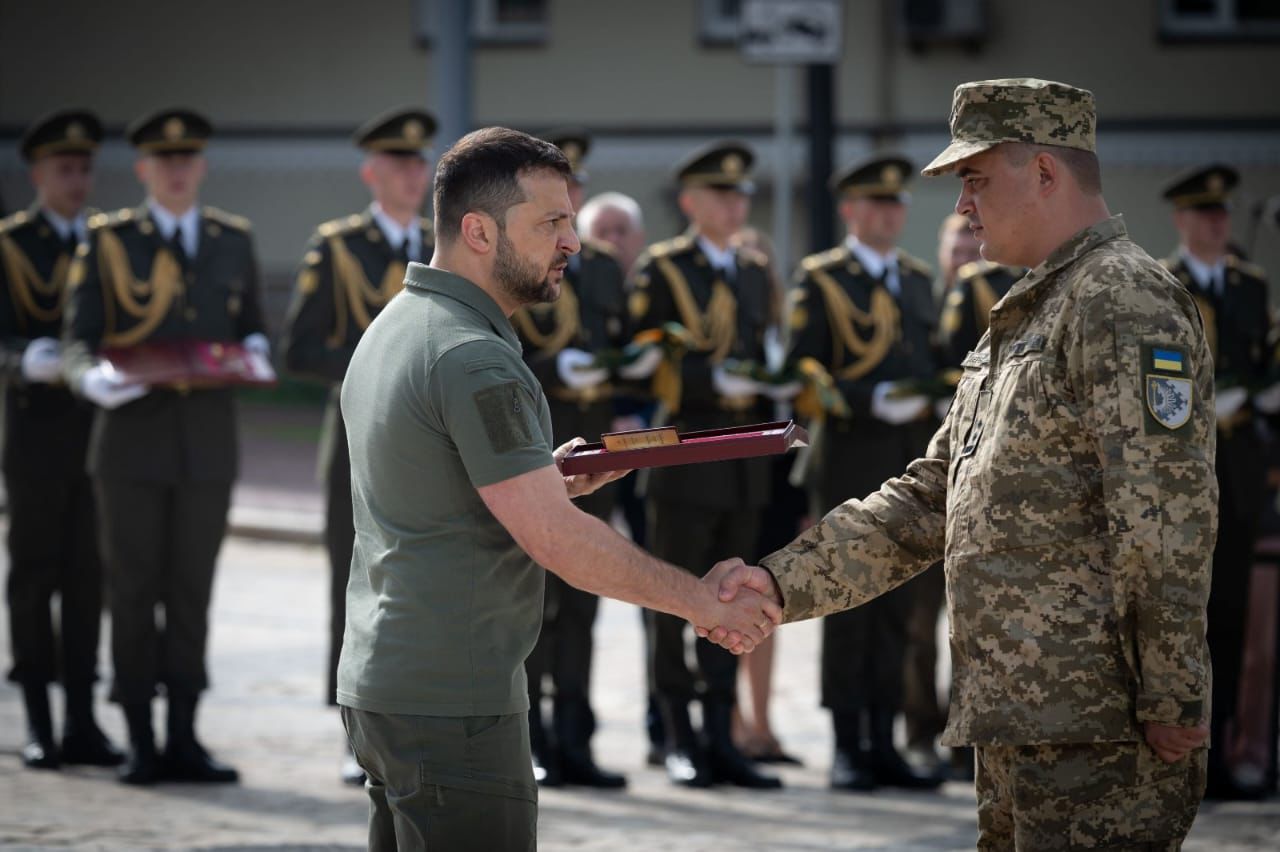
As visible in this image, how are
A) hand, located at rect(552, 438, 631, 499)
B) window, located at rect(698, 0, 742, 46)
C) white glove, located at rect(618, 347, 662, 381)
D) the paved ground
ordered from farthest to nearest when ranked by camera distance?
window, located at rect(698, 0, 742, 46) → white glove, located at rect(618, 347, 662, 381) → the paved ground → hand, located at rect(552, 438, 631, 499)

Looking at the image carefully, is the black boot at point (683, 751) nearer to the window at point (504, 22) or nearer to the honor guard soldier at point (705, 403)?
the honor guard soldier at point (705, 403)

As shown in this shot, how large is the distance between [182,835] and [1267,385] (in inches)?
168

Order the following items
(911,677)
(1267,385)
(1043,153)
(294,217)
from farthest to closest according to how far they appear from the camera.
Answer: (294,217), (911,677), (1267,385), (1043,153)

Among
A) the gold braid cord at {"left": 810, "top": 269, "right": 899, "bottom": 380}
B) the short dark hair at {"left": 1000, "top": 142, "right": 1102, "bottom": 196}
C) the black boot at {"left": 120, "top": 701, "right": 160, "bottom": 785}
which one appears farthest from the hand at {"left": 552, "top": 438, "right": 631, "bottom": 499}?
the gold braid cord at {"left": 810, "top": 269, "right": 899, "bottom": 380}

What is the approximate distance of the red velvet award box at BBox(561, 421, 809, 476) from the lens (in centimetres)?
386

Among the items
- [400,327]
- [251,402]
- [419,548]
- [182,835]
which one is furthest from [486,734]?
[251,402]

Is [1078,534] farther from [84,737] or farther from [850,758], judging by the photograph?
[84,737]

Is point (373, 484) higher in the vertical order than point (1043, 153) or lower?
lower

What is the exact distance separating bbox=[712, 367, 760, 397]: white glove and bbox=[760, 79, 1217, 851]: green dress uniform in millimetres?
3361

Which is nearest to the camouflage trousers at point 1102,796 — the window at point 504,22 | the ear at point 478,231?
the ear at point 478,231

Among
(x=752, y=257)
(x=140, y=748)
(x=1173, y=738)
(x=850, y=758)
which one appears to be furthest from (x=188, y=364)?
(x=1173, y=738)

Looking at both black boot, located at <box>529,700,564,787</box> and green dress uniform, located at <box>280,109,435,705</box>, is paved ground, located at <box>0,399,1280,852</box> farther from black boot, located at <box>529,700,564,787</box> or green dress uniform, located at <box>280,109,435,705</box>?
green dress uniform, located at <box>280,109,435,705</box>

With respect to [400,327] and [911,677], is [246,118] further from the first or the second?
[400,327]

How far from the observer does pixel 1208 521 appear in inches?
145
